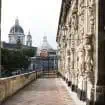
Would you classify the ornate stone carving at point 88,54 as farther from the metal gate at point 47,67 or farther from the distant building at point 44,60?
the distant building at point 44,60

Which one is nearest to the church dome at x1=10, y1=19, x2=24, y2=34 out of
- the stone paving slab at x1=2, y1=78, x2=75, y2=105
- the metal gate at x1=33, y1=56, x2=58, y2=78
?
the metal gate at x1=33, y1=56, x2=58, y2=78

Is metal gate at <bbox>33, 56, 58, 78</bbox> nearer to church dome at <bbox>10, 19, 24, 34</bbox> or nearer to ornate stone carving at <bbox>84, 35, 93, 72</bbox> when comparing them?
church dome at <bbox>10, 19, 24, 34</bbox>

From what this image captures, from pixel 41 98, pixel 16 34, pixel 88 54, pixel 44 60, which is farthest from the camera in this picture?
pixel 16 34

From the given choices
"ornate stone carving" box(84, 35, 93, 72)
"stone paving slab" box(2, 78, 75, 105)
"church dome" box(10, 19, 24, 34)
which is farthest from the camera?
"church dome" box(10, 19, 24, 34)

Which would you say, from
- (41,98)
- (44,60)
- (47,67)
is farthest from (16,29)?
(41,98)

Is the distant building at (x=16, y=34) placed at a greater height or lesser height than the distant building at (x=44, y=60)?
greater

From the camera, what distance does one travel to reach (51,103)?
1686 centimetres

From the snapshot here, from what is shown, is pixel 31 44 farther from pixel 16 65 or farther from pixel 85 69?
pixel 85 69

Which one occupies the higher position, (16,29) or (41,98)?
(16,29)

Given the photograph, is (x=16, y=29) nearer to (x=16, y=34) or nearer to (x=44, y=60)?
(x=16, y=34)

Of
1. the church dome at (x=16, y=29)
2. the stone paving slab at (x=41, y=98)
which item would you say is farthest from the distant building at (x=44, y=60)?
the stone paving slab at (x=41, y=98)

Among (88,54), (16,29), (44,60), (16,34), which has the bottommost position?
(88,54)

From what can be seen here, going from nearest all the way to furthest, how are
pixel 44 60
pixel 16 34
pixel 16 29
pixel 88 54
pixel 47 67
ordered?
pixel 88 54 < pixel 44 60 < pixel 47 67 < pixel 16 34 < pixel 16 29

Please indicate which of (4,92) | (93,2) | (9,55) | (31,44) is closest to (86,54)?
(93,2)
